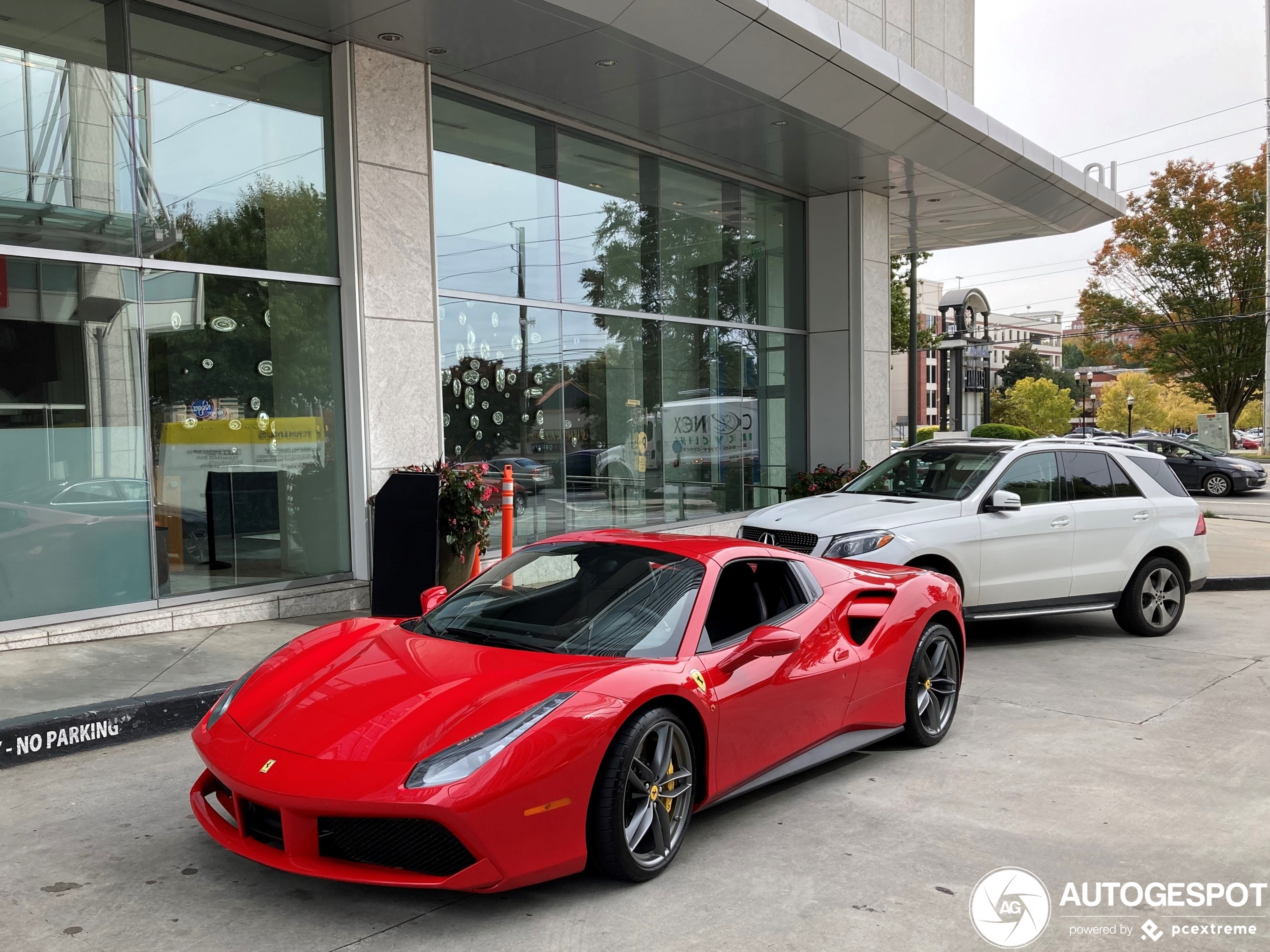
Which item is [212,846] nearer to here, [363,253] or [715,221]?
[363,253]

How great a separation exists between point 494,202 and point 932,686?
28.1ft

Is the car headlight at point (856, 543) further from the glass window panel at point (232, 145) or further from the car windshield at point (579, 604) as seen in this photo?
the glass window panel at point (232, 145)

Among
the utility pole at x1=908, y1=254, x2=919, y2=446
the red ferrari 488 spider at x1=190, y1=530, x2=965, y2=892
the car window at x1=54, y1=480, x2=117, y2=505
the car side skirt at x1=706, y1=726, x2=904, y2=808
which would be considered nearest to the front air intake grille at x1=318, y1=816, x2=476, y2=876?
the red ferrari 488 spider at x1=190, y1=530, x2=965, y2=892

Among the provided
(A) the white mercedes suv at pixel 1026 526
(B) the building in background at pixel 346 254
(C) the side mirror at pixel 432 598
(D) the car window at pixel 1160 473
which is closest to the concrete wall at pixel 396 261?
(B) the building in background at pixel 346 254

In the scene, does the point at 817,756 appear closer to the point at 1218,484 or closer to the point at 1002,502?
the point at 1002,502

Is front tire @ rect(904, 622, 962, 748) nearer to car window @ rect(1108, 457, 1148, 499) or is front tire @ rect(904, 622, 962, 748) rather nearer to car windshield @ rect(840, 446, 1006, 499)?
car windshield @ rect(840, 446, 1006, 499)

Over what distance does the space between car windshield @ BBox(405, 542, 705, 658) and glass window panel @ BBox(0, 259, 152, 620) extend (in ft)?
16.2

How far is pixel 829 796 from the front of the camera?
5004mm

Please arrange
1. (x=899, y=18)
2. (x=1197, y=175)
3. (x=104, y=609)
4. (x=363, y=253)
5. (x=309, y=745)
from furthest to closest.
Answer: (x=1197, y=175)
(x=899, y=18)
(x=363, y=253)
(x=104, y=609)
(x=309, y=745)

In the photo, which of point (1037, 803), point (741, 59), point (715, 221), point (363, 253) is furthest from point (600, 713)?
point (715, 221)

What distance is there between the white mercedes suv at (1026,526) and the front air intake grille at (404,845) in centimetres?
497

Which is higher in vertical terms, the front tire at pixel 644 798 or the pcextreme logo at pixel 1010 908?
the front tire at pixel 644 798

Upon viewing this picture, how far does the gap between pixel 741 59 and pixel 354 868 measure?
31.8 ft

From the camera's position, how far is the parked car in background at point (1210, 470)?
Result: 90.7 feet
